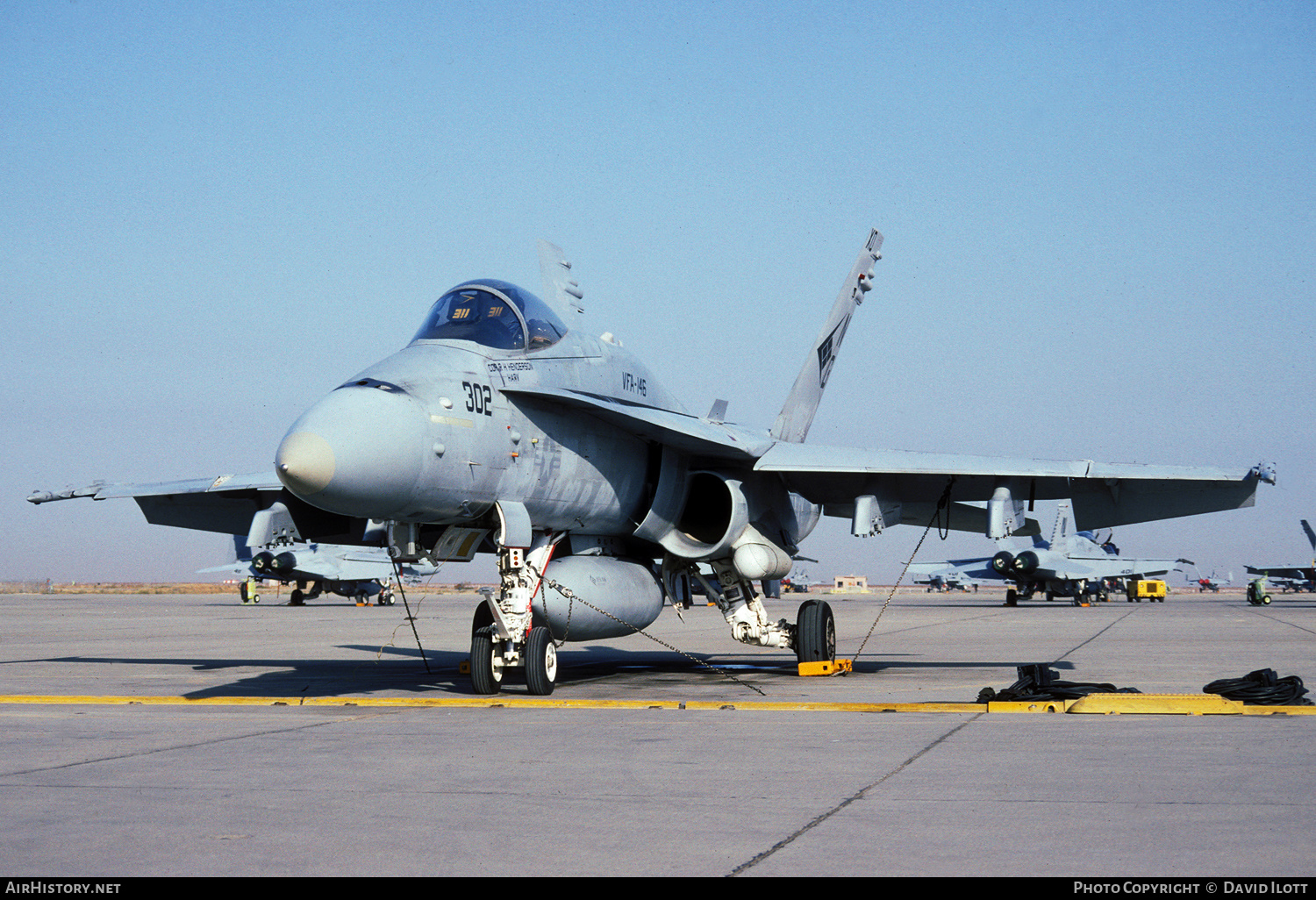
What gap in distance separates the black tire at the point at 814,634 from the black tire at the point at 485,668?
14.0ft

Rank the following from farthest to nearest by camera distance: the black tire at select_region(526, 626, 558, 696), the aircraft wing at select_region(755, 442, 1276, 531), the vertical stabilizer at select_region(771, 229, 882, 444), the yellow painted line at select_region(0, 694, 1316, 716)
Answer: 1. the vertical stabilizer at select_region(771, 229, 882, 444)
2. the aircraft wing at select_region(755, 442, 1276, 531)
3. the black tire at select_region(526, 626, 558, 696)
4. the yellow painted line at select_region(0, 694, 1316, 716)

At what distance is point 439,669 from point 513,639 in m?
4.60

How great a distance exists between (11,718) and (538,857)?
6.60 metres

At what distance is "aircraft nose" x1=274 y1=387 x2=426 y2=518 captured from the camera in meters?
8.47

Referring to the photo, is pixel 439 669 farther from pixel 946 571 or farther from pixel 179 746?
pixel 946 571

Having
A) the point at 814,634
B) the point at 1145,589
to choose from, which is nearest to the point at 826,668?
the point at 814,634

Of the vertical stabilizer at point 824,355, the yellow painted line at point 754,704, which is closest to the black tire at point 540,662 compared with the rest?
the yellow painted line at point 754,704

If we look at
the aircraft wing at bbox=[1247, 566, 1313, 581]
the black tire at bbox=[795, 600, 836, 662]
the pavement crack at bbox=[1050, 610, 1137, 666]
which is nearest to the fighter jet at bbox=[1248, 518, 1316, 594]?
the aircraft wing at bbox=[1247, 566, 1313, 581]

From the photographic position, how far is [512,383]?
10.8m

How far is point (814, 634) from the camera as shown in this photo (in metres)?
14.1

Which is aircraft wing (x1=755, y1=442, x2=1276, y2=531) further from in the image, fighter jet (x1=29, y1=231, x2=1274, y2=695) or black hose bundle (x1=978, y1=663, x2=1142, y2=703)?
black hose bundle (x1=978, y1=663, x2=1142, y2=703)

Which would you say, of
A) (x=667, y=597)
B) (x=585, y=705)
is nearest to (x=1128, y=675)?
(x=667, y=597)

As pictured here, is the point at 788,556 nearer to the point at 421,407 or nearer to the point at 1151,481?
the point at 1151,481

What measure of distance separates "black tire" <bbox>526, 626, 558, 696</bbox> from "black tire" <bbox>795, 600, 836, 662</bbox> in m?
A: 3.90
